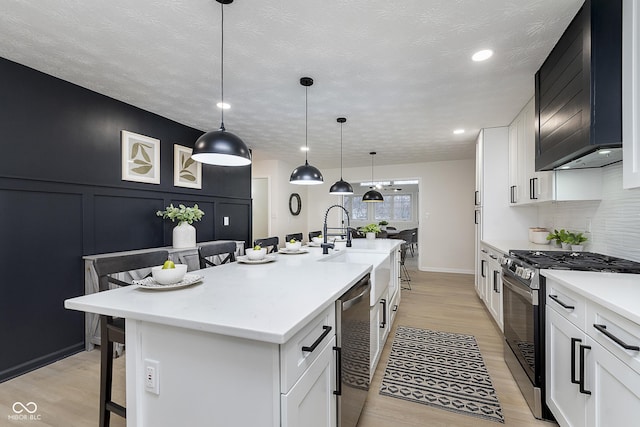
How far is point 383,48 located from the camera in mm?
2148

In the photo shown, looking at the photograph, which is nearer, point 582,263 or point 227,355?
point 227,355

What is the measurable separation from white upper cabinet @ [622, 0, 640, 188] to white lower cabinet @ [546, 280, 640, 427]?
67 cm

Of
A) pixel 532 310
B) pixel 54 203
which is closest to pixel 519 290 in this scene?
pixel 532 310

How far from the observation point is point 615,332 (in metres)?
1.18

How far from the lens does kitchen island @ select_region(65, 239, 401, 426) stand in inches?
37.1

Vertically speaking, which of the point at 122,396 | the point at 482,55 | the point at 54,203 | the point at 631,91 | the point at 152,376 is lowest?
the point at 122,396

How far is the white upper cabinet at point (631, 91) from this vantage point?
141 cm

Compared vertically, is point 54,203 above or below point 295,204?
below

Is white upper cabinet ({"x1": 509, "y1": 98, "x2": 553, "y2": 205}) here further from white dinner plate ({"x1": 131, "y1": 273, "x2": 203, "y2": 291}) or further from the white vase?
the white vase

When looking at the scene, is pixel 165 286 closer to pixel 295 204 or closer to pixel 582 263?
pixel 582 263

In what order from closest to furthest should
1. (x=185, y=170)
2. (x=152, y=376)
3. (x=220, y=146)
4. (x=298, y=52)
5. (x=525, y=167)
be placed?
(x=152, y=376)
(x=220, y=146)
(x=298, y=52)
(x=525, y=167)
(x=185, y=170)

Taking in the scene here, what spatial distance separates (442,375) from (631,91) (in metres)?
2.14

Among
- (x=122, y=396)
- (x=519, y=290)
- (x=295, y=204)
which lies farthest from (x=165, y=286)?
(x=295, y=204)

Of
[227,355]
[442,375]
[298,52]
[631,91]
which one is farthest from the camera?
[442,375]
